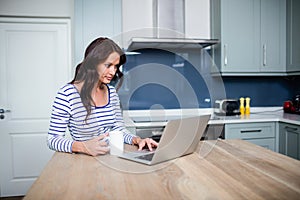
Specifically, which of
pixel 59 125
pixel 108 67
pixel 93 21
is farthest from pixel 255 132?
pixel 59 125

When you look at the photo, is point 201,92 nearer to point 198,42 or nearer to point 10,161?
point 198,42

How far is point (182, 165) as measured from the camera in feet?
3.84

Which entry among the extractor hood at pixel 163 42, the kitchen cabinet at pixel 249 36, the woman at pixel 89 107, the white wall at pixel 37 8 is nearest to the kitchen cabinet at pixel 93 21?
the extractor hood at pixel 163 42

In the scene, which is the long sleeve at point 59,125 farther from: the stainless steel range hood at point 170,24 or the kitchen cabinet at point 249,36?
the kitchen cabinet at point 249,36

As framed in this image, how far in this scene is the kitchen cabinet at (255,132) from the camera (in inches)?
112

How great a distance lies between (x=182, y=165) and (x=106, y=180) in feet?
1.08

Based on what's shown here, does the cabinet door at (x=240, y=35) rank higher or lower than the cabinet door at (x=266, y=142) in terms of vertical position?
higher

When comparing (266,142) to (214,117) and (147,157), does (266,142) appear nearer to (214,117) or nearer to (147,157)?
(214,117)

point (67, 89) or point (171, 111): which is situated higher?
point (67, 89)

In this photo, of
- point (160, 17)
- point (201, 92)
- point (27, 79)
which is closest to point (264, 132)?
point (201, 92)

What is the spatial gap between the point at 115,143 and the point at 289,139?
6.90ft

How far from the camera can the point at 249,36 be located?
3.16 metres

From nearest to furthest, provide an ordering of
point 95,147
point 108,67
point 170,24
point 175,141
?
point 175,141 → point 95,147 → point 108,67 → point 170,24

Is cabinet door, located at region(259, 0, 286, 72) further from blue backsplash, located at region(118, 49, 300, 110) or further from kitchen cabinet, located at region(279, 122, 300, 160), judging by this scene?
kitchen cabinet, located at region(279, 122, 300, 160)
